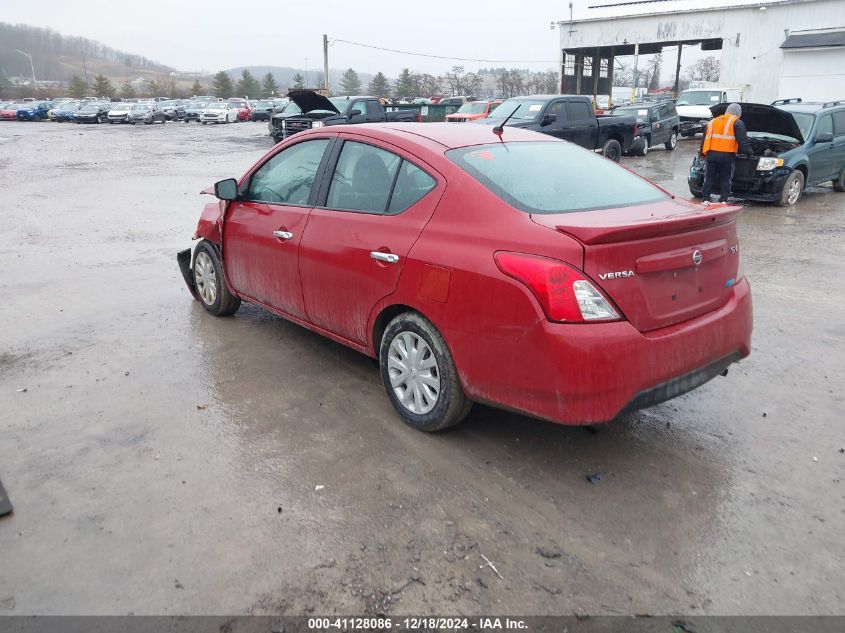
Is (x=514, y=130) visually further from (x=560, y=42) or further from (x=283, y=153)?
(x=560, y=42)

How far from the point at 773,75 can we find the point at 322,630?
1422 inches

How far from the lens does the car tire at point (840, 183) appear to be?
43.0 ft

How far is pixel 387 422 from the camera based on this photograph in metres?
4.00

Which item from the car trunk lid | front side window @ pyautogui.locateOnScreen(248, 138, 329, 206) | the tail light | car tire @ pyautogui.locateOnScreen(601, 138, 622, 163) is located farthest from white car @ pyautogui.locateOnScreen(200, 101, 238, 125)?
the tail light

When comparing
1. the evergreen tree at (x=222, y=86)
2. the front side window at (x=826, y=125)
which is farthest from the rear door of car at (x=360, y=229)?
the evergreen tree at (x=222, y=86)

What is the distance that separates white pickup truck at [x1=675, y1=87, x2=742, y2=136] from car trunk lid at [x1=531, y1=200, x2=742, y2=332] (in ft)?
79.5

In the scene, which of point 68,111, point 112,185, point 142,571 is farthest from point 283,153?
point 68,111

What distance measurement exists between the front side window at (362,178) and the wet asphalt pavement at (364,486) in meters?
1.20

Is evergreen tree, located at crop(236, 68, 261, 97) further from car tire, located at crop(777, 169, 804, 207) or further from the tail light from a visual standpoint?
the tail light

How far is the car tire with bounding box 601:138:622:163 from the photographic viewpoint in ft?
56.9

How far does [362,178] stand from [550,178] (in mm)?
1171

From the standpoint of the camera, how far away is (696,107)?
26.7 m

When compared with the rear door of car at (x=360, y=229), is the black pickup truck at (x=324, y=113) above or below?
above

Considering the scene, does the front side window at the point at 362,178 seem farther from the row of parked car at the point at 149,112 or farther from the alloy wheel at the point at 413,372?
the row of parked car at the point at 149,112
